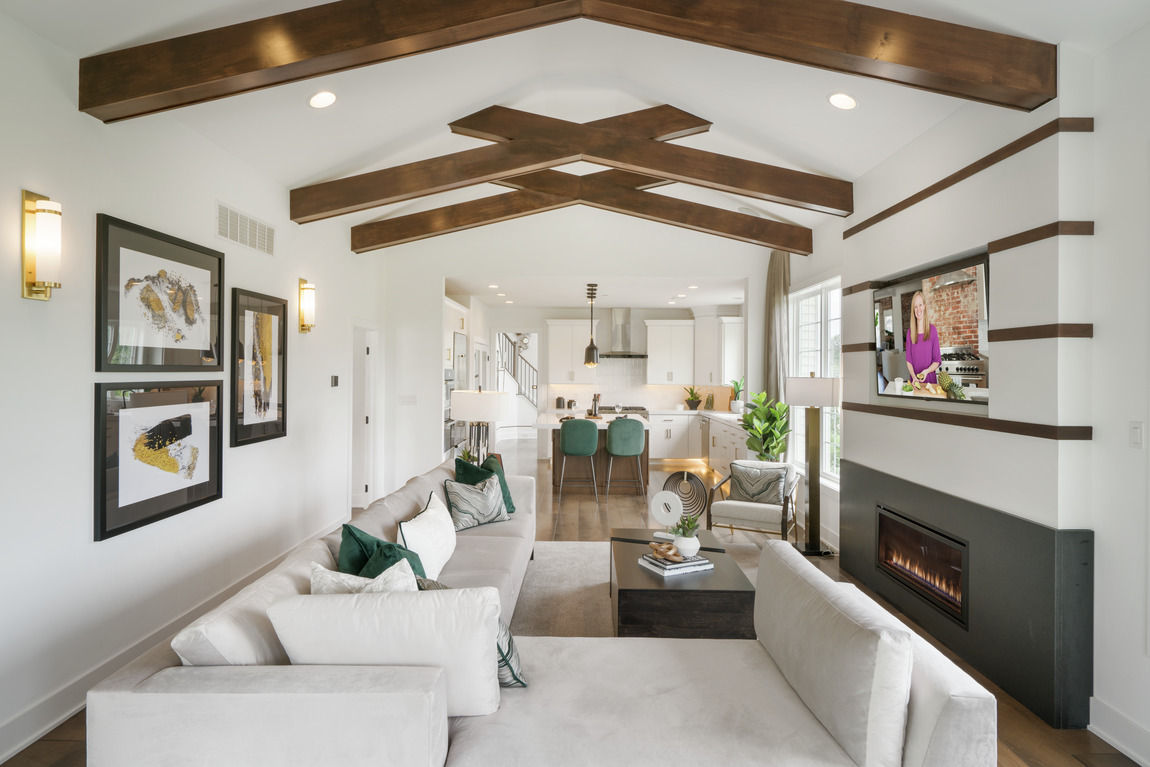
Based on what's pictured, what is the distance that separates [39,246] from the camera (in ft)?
7.89

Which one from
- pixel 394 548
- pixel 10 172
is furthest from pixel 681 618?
pixel 10 172

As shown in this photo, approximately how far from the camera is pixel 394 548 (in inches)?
90.5

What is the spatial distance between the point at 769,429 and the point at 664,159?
9.39 ft

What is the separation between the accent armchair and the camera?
197 inches

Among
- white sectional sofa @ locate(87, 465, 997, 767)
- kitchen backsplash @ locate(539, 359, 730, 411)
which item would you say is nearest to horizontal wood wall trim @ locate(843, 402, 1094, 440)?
white sectional sofa @ locate(87, 465, 997, 767)

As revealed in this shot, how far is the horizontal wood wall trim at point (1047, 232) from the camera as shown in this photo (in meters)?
2.50

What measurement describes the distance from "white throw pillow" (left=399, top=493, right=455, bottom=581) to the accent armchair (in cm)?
262

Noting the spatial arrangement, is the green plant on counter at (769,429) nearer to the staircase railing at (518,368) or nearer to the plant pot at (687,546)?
the plant pot at (687,546)

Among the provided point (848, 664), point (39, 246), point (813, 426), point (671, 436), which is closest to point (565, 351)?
point (671, 436)

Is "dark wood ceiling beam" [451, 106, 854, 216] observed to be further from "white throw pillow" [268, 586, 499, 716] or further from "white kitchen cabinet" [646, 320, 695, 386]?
"white kitchen cabinet" [646, 320, 695, 386]

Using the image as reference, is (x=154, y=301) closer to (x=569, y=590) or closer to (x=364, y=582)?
(x=364, y=582)

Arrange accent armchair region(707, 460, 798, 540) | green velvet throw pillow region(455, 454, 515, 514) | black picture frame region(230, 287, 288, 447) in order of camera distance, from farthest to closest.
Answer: accent armchair region(707, 460, 798, 540) < green velvet throw pillow region(455, 454, 515, 514) < black picture frame region(230, 287, 288, 447)

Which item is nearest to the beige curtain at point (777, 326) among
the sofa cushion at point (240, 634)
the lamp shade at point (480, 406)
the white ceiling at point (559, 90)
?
the white ceiling at point (559, 90)

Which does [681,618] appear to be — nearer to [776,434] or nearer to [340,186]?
[776,434]
